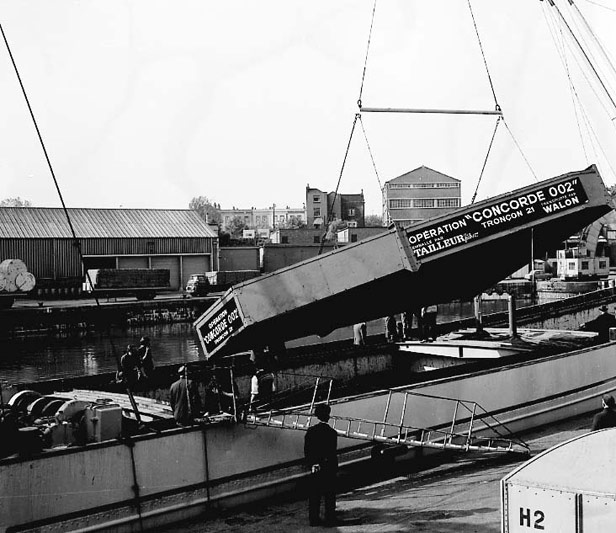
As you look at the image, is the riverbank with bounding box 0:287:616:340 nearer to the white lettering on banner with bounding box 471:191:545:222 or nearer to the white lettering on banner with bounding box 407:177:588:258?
the white lettering on banner with bounding box 407:177:588:258

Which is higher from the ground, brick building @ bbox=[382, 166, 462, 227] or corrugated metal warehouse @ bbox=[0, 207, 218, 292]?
brick building @ bbox=[382, 166, 462, 227]

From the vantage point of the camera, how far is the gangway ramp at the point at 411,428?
34.1 ft

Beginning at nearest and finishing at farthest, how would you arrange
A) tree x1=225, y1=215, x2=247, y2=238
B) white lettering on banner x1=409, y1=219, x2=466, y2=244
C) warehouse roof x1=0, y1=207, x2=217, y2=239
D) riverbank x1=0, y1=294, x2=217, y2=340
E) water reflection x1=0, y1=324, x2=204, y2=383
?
white lettering on banner x1=409, y1=219, x2=466, y2=244 → water reflection x1=0, y1=324, x2=204, y2=383 → riverbank x1=0, y1=294, x2=217, y2=340 → warehouse roof x1=0, y1=207, x2=217, y2=239 → tree x1=225, y1=215, x2=247, y2=238

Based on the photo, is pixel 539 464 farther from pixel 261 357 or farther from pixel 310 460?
pixel 261 357

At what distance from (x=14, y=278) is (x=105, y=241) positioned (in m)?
11.5

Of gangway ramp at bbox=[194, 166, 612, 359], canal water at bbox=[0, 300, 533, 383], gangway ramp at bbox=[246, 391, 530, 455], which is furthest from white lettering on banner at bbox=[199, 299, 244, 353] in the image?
canal water at bbox=[0, 300, 533, 383]

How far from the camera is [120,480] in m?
9.06

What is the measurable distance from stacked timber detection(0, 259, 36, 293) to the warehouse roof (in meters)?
7.41

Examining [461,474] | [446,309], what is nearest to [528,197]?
[461,474]

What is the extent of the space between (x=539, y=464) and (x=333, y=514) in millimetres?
4620

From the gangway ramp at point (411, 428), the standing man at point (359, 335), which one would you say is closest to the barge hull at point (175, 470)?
the gangway ramp at point (411, 428)

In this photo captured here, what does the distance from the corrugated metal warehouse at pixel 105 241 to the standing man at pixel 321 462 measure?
4729 cm

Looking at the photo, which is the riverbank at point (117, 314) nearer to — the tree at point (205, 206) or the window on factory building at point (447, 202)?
the window on factory building at point (447, 202)

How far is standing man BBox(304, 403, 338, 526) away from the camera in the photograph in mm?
8797
